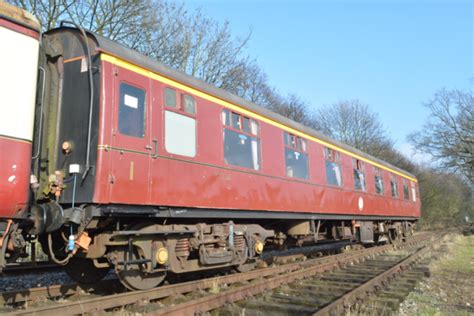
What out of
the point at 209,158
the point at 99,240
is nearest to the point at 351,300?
the point at 209,158

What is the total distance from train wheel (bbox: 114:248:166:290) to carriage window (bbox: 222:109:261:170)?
90.9 inches

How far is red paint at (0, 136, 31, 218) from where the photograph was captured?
4.53 m

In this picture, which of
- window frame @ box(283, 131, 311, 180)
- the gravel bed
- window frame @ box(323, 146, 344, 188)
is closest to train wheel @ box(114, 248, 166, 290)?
the gravel bed

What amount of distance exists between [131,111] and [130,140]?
417mm

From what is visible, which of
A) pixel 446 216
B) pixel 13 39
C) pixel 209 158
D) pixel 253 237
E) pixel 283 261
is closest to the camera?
pixel 13 39

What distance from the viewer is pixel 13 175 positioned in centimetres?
462

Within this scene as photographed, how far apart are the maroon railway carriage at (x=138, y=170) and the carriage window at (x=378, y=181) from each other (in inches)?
309

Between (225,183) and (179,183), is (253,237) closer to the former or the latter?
(225,183)

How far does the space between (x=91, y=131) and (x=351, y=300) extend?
4.41 meters

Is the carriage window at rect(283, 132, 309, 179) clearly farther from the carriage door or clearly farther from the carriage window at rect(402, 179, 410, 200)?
the carriage window at rect(402, 179, 410, 200)

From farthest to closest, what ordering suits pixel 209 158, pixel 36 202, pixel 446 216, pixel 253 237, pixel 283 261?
pixel 446 216 → pixel 283 261 → pixel 253 237 → pixel 209 158 → pixel 36 202

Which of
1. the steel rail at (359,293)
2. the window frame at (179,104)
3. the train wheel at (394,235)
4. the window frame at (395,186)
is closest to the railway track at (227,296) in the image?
the steel rail at (359,293)

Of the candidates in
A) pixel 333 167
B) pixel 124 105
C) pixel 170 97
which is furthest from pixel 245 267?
pixel 333 167

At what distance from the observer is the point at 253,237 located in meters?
8.05
